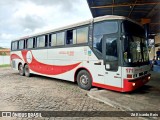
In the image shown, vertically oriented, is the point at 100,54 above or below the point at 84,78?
above

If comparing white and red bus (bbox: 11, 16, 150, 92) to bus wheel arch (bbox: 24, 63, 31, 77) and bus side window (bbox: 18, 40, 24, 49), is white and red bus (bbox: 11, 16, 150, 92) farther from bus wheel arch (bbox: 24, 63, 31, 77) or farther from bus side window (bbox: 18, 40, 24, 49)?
bus side window (bbox: 18, 40, 24, 49)

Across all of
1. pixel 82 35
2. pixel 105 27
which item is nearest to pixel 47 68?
pixel 82 35

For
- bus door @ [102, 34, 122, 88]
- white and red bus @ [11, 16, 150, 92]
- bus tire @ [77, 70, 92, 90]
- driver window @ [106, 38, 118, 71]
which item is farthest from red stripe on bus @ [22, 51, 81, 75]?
driver window @ [106, 38, 118, 71]

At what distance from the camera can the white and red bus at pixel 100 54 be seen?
5.79 m

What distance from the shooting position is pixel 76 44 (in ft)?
25.0

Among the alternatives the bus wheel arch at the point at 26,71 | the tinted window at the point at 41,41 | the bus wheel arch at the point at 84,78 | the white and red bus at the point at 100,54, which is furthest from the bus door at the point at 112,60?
the bus wheel arch at the point at 26,71

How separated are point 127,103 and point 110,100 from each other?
0.57 m

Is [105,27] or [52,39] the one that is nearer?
[105,27]

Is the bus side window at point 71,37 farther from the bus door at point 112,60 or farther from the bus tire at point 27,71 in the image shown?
the bus tire at point 27,71

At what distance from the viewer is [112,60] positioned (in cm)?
605

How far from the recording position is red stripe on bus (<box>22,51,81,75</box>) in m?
8.28

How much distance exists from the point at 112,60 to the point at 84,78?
6.08ft

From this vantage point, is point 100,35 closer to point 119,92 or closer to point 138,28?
point 138,28

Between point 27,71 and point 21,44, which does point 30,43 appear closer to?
point 21,44
